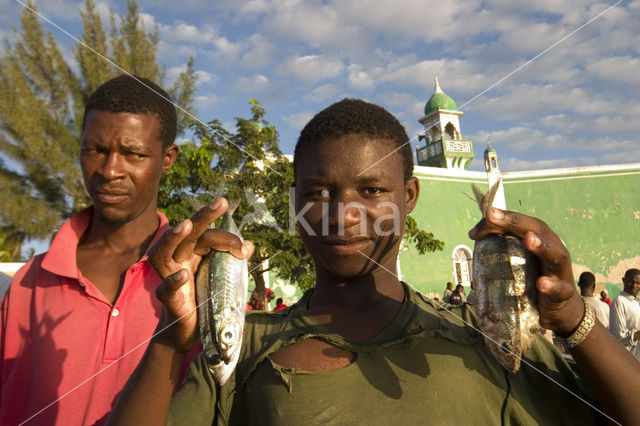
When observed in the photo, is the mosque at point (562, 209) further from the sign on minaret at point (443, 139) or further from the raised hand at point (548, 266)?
the raised hand at point (548, 266)

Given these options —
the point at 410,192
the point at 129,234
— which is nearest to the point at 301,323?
the point at 410,192

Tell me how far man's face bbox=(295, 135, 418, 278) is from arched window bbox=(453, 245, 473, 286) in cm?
1949

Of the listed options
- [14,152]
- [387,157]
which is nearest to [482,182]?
[14,152]

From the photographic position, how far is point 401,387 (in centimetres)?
147

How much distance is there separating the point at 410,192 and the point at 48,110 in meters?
13.6

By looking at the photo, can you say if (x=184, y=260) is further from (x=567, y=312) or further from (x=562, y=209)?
(x=562, y=209)

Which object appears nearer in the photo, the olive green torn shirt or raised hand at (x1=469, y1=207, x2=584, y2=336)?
raised hand at (x1=469, y1=207, x2=584, y2=336)

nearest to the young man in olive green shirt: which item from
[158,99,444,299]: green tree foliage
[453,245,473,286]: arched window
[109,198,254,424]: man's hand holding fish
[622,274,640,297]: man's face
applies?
[109,198,254,424]: man's hand holding fish

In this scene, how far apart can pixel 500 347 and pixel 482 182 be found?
21.1m

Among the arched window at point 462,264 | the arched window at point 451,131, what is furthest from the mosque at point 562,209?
the arched window at point 451,131

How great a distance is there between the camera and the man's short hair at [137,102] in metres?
2.08

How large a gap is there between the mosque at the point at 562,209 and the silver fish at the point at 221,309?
19162 mm

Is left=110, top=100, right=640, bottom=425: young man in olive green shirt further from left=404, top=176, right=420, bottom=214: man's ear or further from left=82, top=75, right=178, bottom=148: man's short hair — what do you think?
left=82, top=75, right=178, bottom=148: man's short hair

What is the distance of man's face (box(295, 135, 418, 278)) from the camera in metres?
1.65
